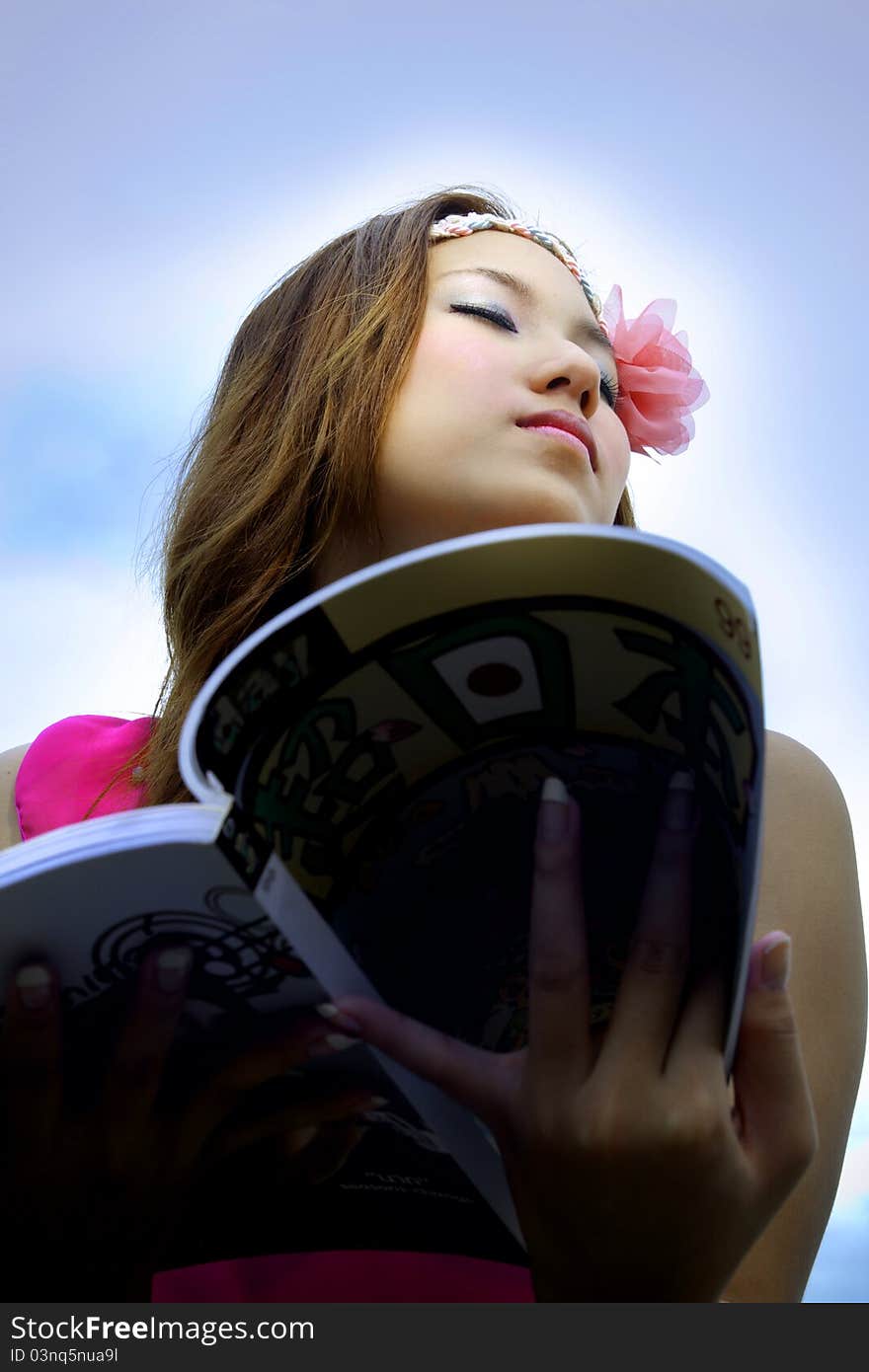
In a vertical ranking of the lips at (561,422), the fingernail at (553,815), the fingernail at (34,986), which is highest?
the lips at (561,422)

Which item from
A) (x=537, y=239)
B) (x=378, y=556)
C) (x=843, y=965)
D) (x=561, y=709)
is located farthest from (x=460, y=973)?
(x=537, y=239)

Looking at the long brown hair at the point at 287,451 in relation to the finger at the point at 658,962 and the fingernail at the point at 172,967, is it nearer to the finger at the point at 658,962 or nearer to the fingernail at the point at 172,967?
the fingernail at the point at 172,967

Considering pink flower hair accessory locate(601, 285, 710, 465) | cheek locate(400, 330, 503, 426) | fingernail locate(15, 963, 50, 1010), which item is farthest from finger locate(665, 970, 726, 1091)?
pink flower hair accessory locate(601, 285, 710, 465)

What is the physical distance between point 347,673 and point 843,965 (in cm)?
76

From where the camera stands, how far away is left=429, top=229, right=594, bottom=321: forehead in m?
1.42

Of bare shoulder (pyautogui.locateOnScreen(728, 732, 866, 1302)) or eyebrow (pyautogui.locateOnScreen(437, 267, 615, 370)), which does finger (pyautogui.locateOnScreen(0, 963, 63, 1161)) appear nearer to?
bare shoulder (pyautogui.locateOnScreen(728, 732, 866, 1302))

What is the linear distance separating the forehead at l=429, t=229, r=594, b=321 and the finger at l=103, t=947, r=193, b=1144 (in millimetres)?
1049

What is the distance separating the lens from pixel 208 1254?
884 millimetres

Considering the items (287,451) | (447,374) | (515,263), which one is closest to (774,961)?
(447,374)

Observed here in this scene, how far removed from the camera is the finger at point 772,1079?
2.07 feet

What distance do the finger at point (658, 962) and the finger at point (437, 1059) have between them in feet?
0.23

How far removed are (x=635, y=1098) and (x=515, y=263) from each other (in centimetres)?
118

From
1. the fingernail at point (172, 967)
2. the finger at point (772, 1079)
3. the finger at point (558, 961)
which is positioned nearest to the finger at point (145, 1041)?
the fingernail at point (172, 967)
